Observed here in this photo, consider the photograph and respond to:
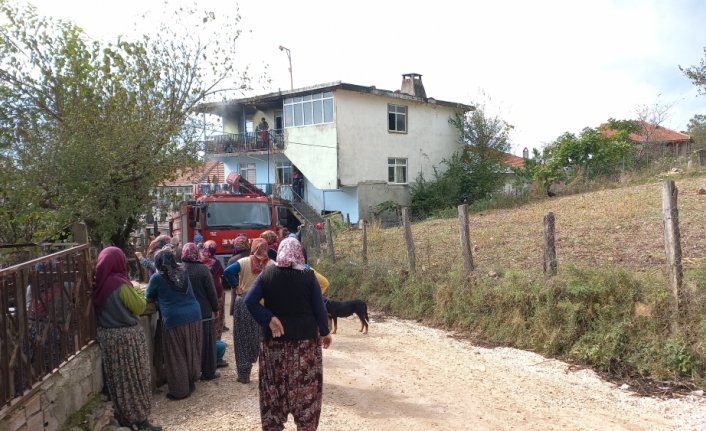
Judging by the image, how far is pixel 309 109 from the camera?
24484mm

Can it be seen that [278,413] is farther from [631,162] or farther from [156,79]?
[631,162]

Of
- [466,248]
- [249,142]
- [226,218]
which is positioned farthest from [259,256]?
[249,142]

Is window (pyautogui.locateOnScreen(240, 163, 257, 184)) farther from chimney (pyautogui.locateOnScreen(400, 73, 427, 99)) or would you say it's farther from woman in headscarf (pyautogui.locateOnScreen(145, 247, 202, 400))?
woman in headscarf (pyautogui.locateOnScreen(145, 247, 202, 400))

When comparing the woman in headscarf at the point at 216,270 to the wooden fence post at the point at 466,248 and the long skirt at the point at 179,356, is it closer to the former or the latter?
the long skirt at the point at 179,356

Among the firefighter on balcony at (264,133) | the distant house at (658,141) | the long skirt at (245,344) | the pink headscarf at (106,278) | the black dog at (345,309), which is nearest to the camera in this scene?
the pink headscarf at (106,278)

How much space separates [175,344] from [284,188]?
2168 centimetres

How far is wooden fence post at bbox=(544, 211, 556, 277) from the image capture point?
7239 millimetres

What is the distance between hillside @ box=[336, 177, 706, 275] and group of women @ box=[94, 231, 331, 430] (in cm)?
451

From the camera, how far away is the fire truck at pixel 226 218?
43.3ft

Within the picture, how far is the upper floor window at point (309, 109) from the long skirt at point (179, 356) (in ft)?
62.3

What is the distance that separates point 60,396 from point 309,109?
21587 mm

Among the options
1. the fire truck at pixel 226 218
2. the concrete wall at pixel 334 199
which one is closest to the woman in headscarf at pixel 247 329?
the fire truck at pixel 226 218

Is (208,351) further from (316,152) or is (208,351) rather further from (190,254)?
(316,152)

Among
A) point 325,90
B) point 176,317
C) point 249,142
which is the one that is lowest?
point 176,317
